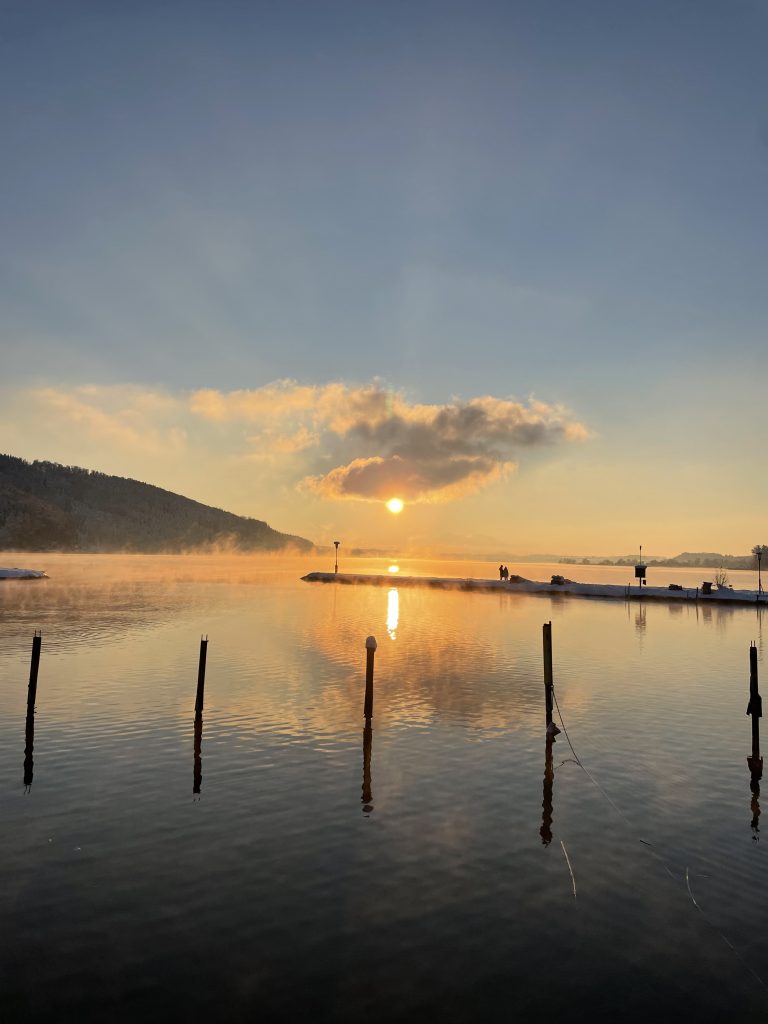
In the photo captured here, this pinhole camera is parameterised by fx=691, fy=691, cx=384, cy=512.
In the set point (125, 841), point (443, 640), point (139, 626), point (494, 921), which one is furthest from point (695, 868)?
point (139, 626)

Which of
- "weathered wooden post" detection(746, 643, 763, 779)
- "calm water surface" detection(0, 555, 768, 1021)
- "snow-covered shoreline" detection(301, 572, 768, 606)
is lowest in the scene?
"calm water surface" detection(0, 555, 768, 1021)

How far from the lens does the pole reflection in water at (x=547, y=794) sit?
658 inches

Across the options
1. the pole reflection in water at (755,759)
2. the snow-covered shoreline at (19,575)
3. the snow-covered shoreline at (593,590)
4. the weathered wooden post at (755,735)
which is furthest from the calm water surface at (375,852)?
the snow-covered shoreline at (19,575)

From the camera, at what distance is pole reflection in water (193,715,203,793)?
1994 centimetres

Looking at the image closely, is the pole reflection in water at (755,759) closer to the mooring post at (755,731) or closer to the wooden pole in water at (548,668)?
the mooring post at (755,731)

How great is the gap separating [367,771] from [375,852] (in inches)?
238

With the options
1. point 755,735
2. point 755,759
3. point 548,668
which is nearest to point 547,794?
point 755,759

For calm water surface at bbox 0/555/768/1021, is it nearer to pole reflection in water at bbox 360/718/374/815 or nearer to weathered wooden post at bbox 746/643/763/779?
pole reflection in water at bbox 360/718/374/815

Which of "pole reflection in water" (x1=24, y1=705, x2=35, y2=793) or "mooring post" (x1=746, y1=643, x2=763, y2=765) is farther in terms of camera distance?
"mooring post" (x1=746, y1=643, x2=763, y2=765)

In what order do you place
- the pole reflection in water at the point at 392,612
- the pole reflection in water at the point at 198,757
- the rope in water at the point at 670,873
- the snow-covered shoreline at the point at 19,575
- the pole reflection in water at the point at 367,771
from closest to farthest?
the rope in water at the point at 670,873 → the pole reflection in water at the point at 367,771 → the pole reflection in water at the point at 198,757 → the pole reflection in water at the point at 392,612 → the snow-covered shoreline at the point at 19,575

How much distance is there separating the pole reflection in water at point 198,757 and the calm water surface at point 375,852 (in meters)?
0.13

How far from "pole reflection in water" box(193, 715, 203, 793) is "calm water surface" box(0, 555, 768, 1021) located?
5.2 inches

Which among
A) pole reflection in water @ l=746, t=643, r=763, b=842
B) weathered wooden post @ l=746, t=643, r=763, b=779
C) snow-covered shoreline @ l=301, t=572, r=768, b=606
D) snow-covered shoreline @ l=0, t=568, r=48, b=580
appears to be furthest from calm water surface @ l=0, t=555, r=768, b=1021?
snow-covered shoreline @ l=0, t=568, r=48, b=580

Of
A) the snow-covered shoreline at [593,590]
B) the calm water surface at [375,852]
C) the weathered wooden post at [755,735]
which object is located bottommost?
the calm water surface at [375,852]
